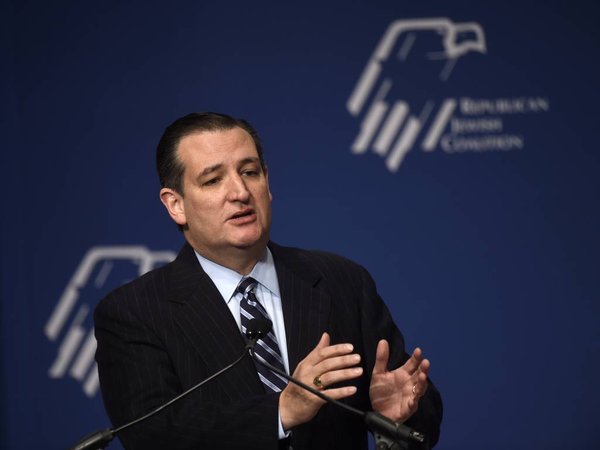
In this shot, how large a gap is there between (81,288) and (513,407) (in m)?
2.02

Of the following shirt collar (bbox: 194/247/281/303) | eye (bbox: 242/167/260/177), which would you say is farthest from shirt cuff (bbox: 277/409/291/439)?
eye (bbox: 242/167/260/177)

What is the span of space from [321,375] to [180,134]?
804 mm

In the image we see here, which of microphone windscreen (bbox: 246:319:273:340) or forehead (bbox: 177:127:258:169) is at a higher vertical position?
forehead (bbox: 177:127:258:169)

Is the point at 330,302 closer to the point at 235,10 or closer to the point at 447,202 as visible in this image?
the point at 447,202

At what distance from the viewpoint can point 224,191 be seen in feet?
7.34

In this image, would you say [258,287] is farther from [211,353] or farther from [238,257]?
[211,353]

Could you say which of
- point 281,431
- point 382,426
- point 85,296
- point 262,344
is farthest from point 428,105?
point 382,426

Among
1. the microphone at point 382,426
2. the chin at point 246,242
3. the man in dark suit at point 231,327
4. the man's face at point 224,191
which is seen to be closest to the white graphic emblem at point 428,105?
the man in dark suit at point 231,327

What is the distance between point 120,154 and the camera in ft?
13.0

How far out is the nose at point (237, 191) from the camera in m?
2.22

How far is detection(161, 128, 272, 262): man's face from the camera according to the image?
223 cm

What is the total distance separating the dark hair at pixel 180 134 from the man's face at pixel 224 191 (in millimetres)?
17

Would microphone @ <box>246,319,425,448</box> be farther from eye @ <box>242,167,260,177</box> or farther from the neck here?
eye @ <box>242,167,260,177</box>

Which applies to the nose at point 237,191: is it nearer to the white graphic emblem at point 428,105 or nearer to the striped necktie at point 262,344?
the striped necktie at point 262,344
